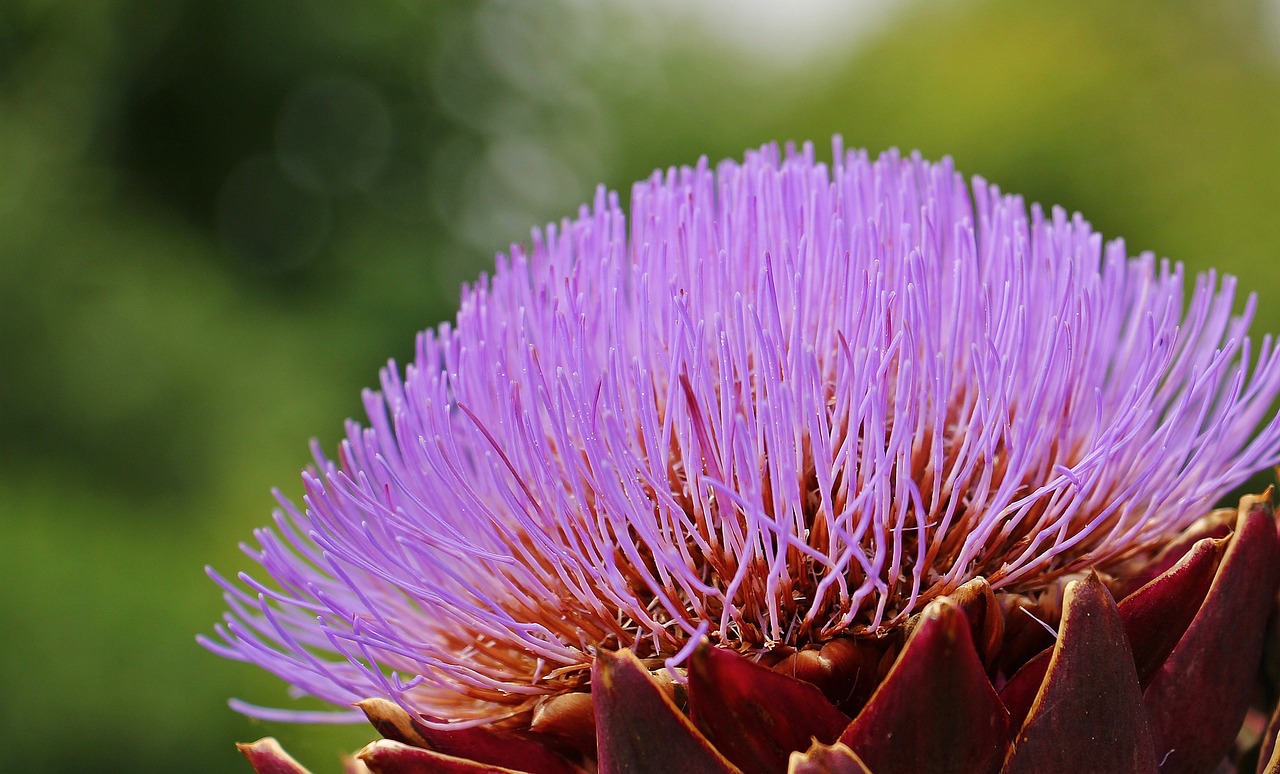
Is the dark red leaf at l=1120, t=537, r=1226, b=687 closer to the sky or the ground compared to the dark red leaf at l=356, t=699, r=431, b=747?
closer to the sky

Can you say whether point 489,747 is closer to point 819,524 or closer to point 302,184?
point 819,524

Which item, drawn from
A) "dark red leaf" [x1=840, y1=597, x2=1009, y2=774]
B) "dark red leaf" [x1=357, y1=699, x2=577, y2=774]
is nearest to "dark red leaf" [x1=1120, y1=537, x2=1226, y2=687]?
"dark red leaf" [x1=840, y1=597, x2=1009, y2=774]

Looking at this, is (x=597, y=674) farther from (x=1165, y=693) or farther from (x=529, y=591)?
(x=1165, y=693)

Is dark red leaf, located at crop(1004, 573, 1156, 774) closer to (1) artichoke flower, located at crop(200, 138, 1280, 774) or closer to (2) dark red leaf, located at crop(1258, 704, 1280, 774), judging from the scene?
(1) artichoke flower, located at crop(200, 138, 1280, 774)

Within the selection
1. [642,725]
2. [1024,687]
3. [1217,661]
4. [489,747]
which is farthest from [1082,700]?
[489,747]

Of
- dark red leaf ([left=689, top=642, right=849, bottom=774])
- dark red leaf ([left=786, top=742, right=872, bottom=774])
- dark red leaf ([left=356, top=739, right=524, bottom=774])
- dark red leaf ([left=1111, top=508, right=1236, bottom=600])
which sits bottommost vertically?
dark red leaf ([left=356, top=739, right=524, bottom=774])

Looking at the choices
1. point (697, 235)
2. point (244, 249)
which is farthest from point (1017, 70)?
point (697, 235)
